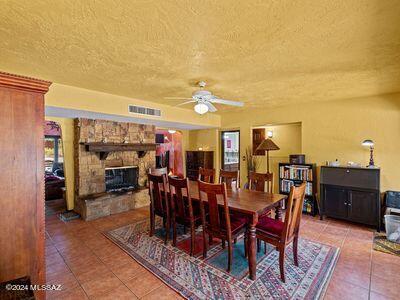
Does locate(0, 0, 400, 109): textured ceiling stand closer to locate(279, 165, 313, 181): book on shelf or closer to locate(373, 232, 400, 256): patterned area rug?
locate(279, 165, 313, 181): book on shelf

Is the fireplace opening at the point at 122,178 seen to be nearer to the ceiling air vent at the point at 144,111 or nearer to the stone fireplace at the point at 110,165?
the stone fireplace at the point at 110,165

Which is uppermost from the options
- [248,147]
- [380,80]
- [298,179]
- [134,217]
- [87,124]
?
[380,80]

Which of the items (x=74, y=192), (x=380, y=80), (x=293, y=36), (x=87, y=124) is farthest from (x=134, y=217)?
(x=380, y=80)

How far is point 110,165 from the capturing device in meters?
5.12

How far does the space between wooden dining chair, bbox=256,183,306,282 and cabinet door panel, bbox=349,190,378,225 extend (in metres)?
2.17

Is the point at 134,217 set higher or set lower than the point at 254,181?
lower

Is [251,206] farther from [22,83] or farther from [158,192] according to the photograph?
[22,83]

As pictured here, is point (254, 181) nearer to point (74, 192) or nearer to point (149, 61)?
point (149, 61)

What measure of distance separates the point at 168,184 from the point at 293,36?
7.69ft

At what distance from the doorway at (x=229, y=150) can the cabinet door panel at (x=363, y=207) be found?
362cm

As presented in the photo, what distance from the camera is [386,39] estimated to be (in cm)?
201

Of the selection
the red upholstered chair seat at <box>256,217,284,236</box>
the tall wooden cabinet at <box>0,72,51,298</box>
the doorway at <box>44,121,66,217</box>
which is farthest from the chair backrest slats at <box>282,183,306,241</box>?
the doorway at <box>44,121,66,217</box>

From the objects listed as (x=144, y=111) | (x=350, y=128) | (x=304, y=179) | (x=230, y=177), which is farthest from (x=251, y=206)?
(x=350, y=128)

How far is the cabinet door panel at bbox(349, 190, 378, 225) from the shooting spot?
369cm
